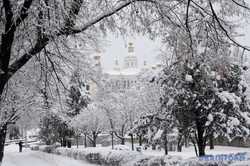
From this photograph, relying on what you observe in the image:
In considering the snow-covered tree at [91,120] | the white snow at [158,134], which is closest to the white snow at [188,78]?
the white snow at [158,134]

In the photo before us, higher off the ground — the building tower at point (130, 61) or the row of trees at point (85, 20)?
the building tower at point (130, 61)

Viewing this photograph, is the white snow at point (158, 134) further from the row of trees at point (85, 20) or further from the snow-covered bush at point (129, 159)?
the row of trees at point (85, 20)

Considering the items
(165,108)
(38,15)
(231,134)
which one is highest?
(38,15)

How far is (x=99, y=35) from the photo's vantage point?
7414 millimetres

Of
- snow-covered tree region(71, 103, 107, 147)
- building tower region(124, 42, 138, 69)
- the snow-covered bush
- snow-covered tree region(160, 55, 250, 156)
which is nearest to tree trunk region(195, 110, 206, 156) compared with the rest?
snow-covered tree region(160, 55, 250, 156)

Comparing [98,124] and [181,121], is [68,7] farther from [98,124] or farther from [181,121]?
[98,124]

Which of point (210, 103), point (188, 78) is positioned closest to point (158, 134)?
point (210, 103)

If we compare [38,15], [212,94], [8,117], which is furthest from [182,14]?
[8,117]

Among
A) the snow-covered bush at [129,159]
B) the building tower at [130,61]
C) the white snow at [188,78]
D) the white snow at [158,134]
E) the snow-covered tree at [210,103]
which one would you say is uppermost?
the building tower at [130,61]

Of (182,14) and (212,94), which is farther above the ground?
(182,14)

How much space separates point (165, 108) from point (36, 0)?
962 cm

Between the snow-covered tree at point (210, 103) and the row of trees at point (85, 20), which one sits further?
the snow-covered tree at point (210, 103)

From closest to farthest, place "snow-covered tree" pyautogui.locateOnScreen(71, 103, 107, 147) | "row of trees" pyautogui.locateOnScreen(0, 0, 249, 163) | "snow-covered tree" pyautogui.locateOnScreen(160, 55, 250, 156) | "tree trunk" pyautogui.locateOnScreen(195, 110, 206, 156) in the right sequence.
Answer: "row of trees" pyautogui.locateOnScreen(0, 0, 249, 163) < "snow-covered tree" pyautogui.locateOnScreen(160, 55, 250, 156) < "tree trunk" pyautogui.locateOnScreen(195, 110, 206, 156) < "snow-covered tree" pyautogui.locateOnScreen(71, 103, 107, 147)

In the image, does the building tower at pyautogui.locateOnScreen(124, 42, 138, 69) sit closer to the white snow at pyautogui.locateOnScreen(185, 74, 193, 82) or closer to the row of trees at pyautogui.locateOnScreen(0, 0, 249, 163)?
the white snow at pyautogui.locateOnScreen(185, 74, 193, 82)
